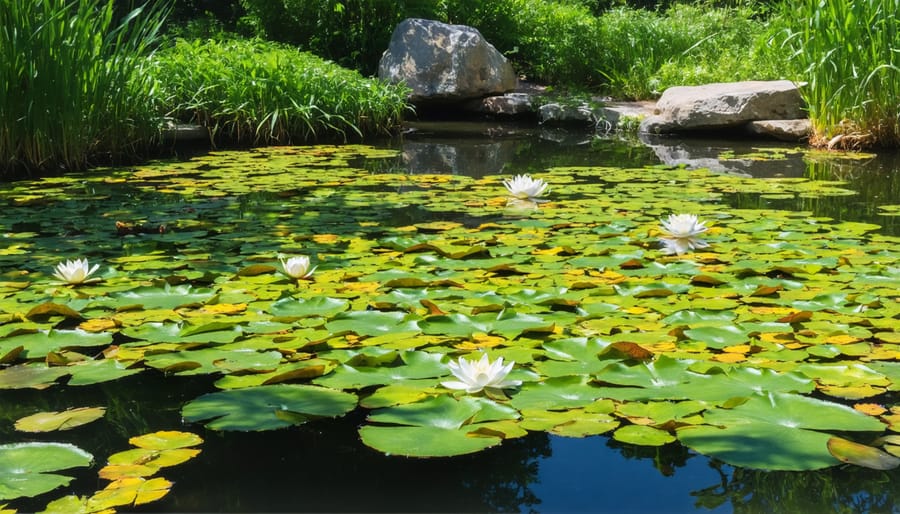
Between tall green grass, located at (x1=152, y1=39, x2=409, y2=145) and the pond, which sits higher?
tall green grass, located at (x1=152, y1=39, x2=409, y2=145)

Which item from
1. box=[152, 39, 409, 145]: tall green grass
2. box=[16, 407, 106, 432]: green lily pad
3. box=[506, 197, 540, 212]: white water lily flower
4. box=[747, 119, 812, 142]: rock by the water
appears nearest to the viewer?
box=[16, 407, 106, 432]: green lily pad

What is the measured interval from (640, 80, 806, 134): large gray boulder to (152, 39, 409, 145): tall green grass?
239 cm

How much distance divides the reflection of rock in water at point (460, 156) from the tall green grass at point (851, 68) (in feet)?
6.69

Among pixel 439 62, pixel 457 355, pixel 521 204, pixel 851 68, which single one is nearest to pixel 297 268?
pixel 457 355

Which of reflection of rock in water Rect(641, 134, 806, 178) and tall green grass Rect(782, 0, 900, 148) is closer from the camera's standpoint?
reflection of rock in water Rect(641, 134, 806, 178)

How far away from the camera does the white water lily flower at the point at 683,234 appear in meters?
2.55

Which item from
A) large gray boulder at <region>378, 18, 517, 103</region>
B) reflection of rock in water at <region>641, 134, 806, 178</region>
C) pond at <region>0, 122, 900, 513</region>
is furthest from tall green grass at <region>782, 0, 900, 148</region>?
large gray boulder at <region>378, 18, 517, 103</region>

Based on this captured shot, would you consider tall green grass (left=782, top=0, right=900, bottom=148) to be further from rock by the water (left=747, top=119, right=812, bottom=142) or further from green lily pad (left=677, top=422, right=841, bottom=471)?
green lily pad (left=677, top=422, right=841, bottom=471)

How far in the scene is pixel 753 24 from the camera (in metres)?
10.1

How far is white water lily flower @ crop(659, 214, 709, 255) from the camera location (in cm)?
255

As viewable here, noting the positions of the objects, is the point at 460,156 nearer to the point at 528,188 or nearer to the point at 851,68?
the point at 528,188

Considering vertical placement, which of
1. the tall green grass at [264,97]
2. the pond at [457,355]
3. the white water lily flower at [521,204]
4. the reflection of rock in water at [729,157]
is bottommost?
the reflection of rock in water at [729,157]

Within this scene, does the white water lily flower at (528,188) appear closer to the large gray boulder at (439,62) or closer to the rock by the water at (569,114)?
the rock by the water at (569,114)

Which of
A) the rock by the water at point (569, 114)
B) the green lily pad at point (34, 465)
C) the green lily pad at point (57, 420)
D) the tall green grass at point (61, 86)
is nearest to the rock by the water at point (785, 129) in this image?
the rock by the water at point (569, 114)
